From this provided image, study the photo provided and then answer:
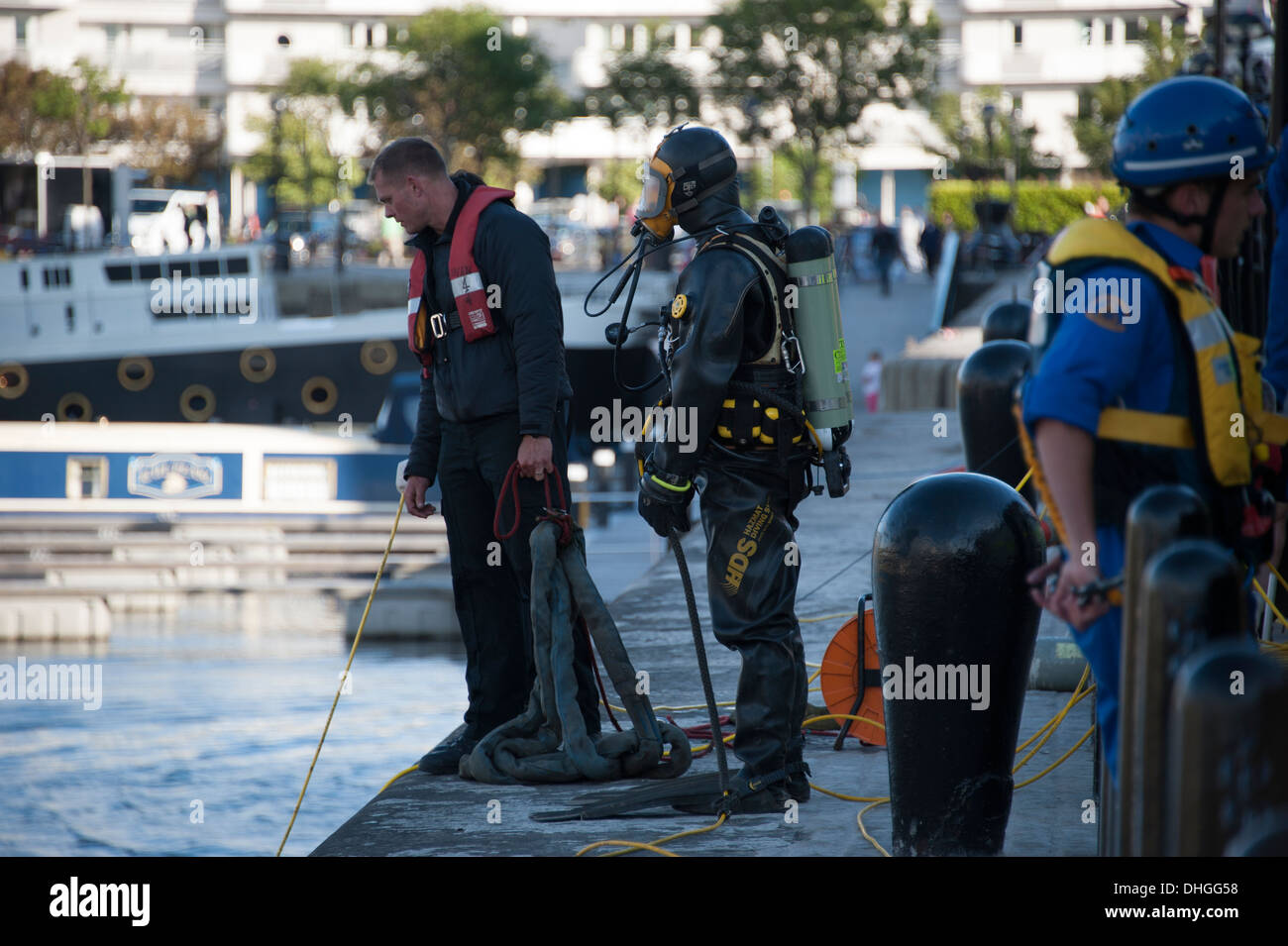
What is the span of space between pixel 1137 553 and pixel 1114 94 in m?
48.0

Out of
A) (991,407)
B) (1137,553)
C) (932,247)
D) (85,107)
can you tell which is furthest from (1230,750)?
(85,107)

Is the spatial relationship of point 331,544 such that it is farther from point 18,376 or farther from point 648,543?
point 18,376

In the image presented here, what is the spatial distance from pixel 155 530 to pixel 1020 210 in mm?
29374

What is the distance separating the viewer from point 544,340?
531 centimetres

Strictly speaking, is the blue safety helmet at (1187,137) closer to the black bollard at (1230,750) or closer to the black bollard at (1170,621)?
the black bollard at (1170,621)

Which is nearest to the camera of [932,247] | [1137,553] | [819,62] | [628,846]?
[1137,553]

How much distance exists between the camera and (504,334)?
215 inches

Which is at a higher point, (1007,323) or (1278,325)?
(1278,325)

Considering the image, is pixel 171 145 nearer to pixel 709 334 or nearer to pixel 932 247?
pixel 932 247

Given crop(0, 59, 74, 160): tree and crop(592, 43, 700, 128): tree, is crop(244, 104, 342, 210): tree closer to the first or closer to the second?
crop(0, 59, 74, 160): tree

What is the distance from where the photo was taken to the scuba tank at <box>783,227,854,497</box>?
15.4ft

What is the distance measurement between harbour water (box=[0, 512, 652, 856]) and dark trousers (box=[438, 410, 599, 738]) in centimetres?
214

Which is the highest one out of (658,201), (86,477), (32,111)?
(32,111)
